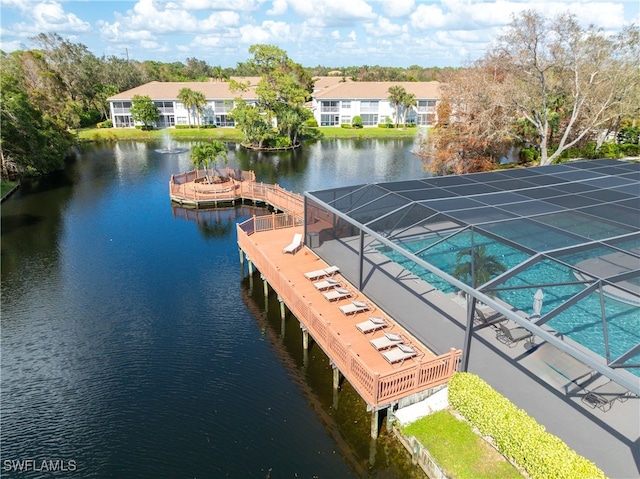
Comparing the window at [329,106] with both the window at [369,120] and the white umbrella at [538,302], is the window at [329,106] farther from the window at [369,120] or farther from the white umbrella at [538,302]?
the white umbrella at [538,302]

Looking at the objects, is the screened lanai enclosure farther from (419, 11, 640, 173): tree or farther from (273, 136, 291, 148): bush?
(273, 136, 291, 148): bush

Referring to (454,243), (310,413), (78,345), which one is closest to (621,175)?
(454,243)

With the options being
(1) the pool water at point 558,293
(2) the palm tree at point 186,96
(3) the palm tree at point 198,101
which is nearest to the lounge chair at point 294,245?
(1) the pool water at point 558,293

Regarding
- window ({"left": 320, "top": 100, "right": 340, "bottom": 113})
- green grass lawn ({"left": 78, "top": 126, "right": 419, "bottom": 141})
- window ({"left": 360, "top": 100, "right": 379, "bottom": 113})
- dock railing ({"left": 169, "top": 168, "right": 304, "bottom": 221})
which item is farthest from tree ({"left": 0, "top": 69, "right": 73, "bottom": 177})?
window ({"left": 360, "top": 100, "right": 379, "bottom": 113})

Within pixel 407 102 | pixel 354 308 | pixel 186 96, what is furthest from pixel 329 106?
pixel 354 308

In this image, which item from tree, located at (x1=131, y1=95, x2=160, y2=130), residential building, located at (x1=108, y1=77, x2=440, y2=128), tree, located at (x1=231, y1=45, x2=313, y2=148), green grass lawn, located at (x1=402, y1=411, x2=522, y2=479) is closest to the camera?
green grass lawn, located at (x1=402, y1=411, x2=522, y2=479)

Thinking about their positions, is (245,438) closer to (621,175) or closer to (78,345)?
(78,345)

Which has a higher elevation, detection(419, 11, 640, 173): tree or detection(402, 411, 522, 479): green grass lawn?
detection(419, 11, 640, 173): tree
